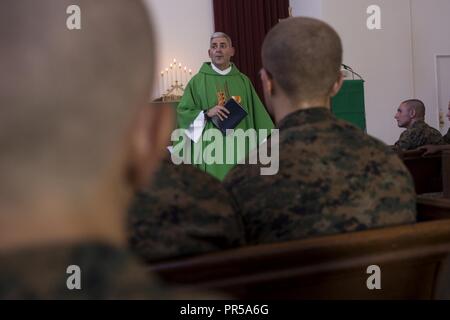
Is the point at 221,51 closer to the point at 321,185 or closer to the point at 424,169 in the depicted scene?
the point at 424,169

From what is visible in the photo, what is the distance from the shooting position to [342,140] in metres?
1.81

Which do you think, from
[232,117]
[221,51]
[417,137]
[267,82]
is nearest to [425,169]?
[417,137]

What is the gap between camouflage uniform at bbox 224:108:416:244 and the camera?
169cm

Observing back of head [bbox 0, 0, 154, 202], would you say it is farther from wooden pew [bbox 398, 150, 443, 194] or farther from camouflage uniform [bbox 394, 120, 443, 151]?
camouflage uniform [bbox 394, 120, 443, 151]

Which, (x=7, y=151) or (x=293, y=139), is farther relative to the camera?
(x=293, y=139)

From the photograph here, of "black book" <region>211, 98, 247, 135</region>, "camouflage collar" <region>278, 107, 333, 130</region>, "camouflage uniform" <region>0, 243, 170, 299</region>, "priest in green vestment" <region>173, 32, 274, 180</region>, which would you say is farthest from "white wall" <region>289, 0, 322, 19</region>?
"camouflage uniform" <region>0, 243, 170, 299</region>

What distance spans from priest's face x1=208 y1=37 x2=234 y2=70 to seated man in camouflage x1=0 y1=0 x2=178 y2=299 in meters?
5.30

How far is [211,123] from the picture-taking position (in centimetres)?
575

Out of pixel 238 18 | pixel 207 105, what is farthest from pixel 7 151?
pixel 238 18

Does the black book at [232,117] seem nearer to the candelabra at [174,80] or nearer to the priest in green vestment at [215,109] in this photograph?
the priest in green vestment at [215,109]

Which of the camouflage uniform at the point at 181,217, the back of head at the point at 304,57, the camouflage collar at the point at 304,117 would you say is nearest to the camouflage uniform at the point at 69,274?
the camouflage uniform at the point at 181,217

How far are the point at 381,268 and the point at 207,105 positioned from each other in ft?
15.2

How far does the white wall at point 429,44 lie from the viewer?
32.2ft
